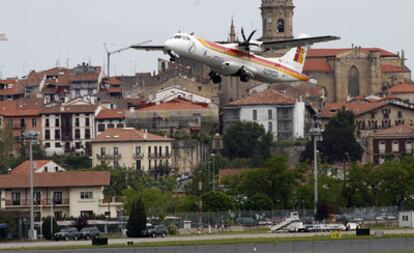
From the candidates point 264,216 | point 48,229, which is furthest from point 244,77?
point 264,216

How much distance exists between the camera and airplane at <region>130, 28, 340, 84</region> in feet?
340

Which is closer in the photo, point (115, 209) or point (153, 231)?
point (153, 231)

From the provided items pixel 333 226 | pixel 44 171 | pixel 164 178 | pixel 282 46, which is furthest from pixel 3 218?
pixel 164 178

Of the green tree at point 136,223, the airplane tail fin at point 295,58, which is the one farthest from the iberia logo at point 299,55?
the green tree at point 136,223

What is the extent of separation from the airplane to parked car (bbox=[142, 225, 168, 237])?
1616cm

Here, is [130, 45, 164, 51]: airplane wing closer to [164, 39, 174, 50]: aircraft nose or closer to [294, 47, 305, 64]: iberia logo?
[164, 39, 174, 50]: aircraft nose

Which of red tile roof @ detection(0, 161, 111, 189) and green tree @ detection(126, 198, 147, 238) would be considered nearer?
green tree @ detection(126, 198, 147, 238)

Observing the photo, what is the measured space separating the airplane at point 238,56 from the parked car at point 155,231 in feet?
53.0

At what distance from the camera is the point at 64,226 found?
134875 millimetres

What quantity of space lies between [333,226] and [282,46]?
59.9 ft

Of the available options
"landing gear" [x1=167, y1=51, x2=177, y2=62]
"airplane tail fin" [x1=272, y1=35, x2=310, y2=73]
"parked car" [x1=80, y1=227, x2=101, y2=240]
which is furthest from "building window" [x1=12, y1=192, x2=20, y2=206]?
"landing gear" [x1=167, y1=51, x2=177, y2=62]

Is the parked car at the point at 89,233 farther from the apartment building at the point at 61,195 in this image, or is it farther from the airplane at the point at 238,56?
the apartment building at the point at 61,195

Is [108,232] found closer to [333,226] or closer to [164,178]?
[333,226]

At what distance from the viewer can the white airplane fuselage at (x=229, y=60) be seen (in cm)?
10362
